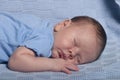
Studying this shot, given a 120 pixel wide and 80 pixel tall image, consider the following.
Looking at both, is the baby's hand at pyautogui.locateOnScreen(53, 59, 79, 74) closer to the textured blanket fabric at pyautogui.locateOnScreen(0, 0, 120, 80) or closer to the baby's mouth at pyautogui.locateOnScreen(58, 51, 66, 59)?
the baby's mouth at pyautogui.locateOnScreen(58, 51, 66, 59)

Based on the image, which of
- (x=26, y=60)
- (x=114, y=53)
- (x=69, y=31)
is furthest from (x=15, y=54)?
(x=114, y=53)

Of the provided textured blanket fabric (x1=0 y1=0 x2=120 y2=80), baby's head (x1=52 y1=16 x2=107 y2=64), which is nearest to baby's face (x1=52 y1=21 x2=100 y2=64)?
baby's head (x1=52 y1=16 x2=107 y2=64)

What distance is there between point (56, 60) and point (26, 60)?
0.14 meters

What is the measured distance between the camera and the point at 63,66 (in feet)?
4.32

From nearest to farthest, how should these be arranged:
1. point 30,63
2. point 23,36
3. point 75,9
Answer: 1. point 30,63
2. point 23,36
3. point 75,9

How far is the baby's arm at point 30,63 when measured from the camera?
1270 mm

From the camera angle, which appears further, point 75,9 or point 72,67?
point 75,9

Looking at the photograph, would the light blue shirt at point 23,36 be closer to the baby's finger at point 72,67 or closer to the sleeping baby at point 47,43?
the sleeping baby at point 47,43

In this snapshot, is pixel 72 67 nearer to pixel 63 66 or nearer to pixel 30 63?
pixel 63 66

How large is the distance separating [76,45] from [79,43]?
2 cm

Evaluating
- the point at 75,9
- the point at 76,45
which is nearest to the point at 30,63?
the point at 76,45

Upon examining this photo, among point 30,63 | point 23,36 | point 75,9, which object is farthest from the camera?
point 75,9

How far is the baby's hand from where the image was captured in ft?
4.26

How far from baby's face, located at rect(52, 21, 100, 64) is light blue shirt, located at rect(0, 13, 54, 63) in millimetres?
A: 41
